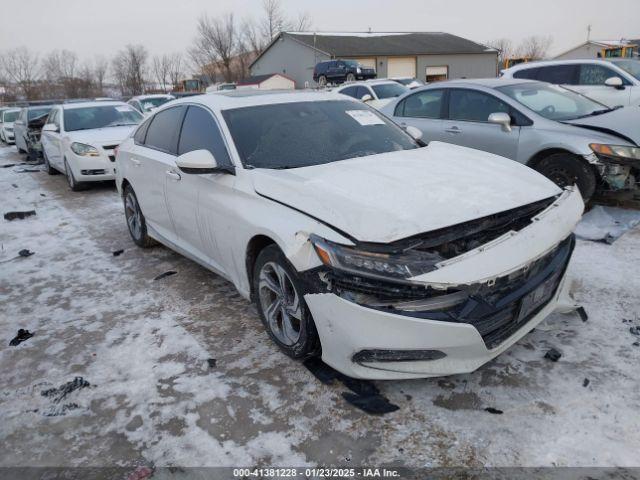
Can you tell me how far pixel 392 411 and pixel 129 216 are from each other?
444 centimetres

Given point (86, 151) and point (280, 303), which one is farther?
point (86, 151)

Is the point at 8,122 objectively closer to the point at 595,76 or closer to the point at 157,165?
the point at 157,165

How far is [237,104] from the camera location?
13.4 ft

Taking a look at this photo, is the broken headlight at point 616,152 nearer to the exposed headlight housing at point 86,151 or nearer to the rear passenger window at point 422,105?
the rear passenger window at point 422,105

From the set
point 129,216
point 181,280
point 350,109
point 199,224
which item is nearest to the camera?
point 199,224

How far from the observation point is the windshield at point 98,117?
403 inches

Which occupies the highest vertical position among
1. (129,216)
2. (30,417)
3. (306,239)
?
(306,239)

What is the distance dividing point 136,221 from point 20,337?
218 centimetres

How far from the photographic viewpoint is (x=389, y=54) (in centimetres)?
4650

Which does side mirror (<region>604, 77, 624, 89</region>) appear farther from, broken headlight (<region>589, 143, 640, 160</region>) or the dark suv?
the dark suv

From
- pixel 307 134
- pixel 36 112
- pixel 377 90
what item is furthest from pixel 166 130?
pixel 36 112

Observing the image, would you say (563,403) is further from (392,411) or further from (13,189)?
(13,189)

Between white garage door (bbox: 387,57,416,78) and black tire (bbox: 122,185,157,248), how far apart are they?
44971 millimetres

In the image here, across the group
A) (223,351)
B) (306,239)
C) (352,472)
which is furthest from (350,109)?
(352,472)
